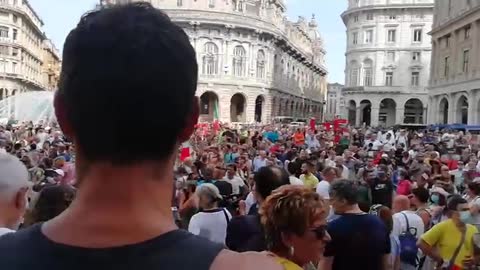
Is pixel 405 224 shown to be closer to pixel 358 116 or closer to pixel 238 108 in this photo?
pixel 238 108

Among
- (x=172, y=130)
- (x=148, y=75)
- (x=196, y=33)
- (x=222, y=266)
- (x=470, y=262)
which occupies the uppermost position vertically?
(x=196, y=33)

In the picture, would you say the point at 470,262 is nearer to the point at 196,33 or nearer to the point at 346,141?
the point at 346,141

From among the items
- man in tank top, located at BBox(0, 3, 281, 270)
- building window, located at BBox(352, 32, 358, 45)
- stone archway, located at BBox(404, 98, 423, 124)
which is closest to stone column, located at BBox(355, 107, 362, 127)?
stone archway, located at BBox(404, 98, 423, 124)

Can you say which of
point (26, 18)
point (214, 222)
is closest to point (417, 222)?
point (214, 222)

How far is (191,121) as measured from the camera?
4.68 ft

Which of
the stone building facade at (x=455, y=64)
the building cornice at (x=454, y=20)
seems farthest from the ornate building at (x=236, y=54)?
the building cornice at (x=454, y=20)

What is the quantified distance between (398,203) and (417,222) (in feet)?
2.09

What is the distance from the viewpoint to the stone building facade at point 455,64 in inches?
1585

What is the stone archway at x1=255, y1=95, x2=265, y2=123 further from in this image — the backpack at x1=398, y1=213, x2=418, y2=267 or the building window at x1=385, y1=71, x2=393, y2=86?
the backpack at x1=398, y1=213, x2=418, y2=267

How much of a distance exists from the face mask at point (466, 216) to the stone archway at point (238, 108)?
5948 centimetres

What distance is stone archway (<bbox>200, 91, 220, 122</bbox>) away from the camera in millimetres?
63938

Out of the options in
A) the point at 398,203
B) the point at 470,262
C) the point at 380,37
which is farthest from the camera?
the point at 380,37

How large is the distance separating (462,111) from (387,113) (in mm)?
32350

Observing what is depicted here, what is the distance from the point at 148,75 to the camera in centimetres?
129
